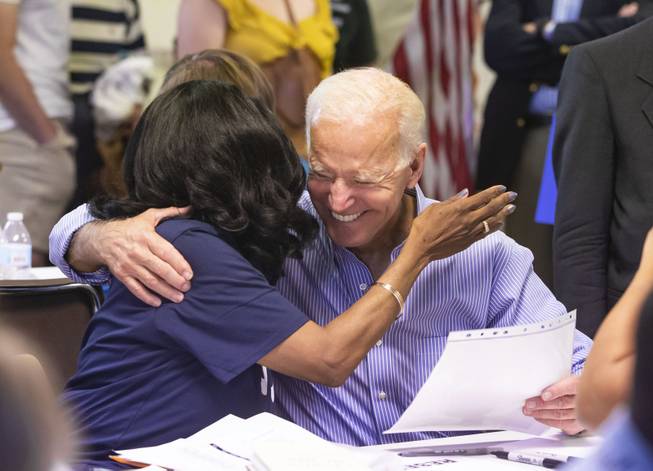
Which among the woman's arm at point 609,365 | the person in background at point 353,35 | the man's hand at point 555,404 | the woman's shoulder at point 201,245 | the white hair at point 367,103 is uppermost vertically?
the woman's arm at point 609,365

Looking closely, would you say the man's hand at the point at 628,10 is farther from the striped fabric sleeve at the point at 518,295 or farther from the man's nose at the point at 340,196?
the man's nose at the point at 340,196

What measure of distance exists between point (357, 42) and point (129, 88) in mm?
974

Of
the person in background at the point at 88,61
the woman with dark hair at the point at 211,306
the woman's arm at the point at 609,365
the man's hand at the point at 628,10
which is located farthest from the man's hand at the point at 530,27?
the woman's arm at the point at 609,365

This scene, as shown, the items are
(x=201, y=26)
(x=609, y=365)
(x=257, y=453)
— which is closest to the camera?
(x=609, y=365)

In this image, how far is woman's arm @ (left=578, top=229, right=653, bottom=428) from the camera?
117 centimetres

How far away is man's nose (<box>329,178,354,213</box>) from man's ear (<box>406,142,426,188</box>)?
0.17 metres

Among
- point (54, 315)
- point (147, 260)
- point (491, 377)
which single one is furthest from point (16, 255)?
point (491, 377)

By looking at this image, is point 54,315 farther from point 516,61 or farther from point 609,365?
point 516,61

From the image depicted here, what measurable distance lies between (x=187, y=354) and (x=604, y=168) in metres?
1.29

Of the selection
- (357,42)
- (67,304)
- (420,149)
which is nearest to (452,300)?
(420,149)

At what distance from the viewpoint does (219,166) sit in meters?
2.02

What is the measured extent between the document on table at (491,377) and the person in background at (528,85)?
2.20 meters

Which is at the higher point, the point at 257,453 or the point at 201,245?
the point at 201,245

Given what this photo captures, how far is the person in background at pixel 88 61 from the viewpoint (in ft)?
14.6
